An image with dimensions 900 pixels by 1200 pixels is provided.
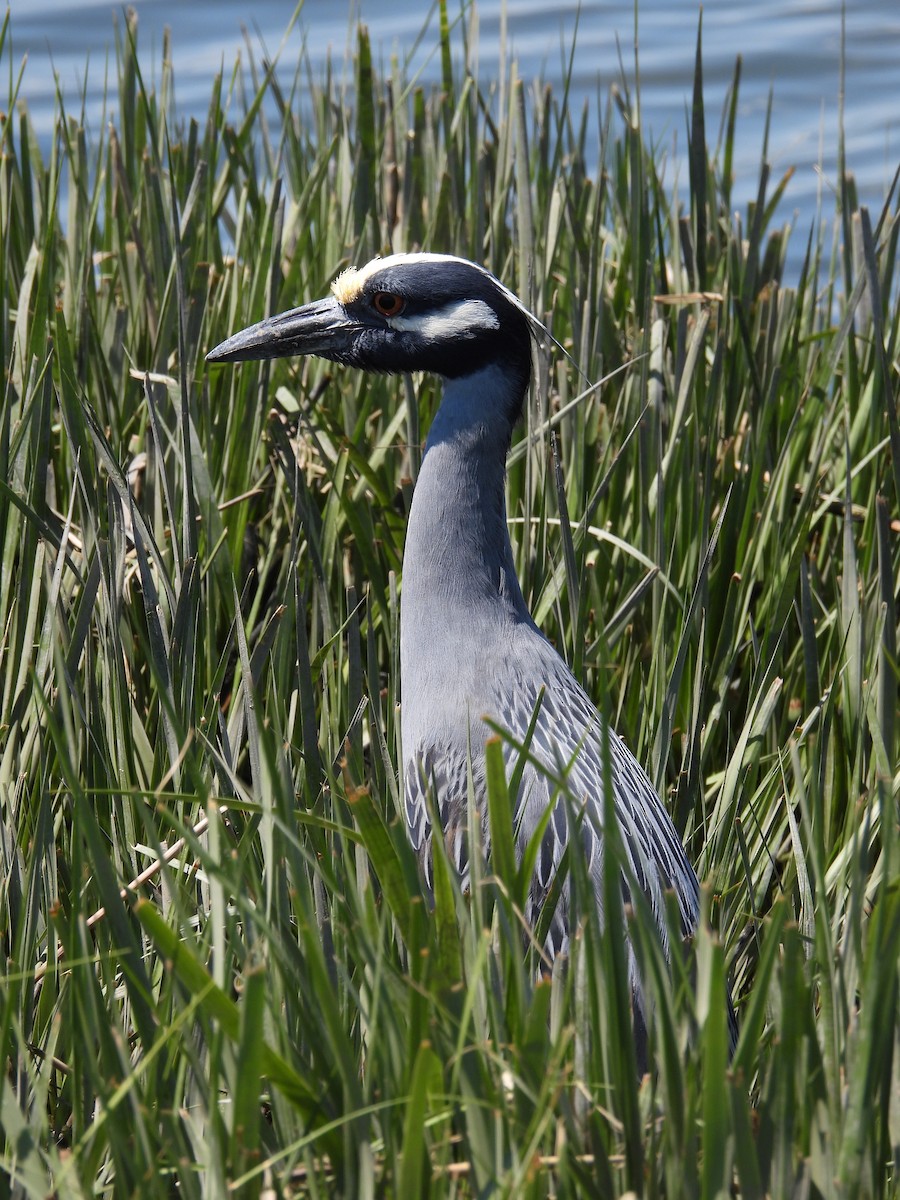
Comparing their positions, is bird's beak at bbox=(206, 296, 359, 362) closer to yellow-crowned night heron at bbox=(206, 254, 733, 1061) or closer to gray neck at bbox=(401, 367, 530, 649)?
yellow-crowned night heron at bbox=(206, 254, 733, 1061)

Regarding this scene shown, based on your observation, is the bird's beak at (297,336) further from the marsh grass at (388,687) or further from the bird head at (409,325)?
the marsh grass at (388,687)

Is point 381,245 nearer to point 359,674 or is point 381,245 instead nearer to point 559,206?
point 559,206

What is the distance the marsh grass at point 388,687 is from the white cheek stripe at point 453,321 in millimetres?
253

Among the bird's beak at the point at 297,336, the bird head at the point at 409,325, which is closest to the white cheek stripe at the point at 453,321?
the bird head at the point at 409,325

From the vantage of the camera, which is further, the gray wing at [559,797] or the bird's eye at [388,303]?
the bird's eye at [388,303]

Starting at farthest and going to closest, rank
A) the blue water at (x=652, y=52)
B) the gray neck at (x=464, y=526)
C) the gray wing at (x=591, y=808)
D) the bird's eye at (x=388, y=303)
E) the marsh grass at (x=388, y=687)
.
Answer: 1. the blue water at (x=652, y=52)
2. the bird's eye at (x=388, y=303)
3. the gray neck at (x=464, y=526)
4. the gray wing at (x=591, y=808)
5. the marsh grass at (x=388, y=687)

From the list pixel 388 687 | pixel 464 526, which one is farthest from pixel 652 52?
pixel 464 526

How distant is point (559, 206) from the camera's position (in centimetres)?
301

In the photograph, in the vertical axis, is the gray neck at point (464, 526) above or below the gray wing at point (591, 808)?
above

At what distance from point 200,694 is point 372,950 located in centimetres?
103

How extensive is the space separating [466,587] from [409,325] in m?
0.45

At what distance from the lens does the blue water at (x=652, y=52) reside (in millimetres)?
6875

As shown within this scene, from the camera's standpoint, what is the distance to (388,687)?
256 cm

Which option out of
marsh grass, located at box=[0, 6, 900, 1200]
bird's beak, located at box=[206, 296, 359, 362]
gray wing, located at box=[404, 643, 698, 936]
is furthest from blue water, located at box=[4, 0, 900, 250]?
Answer: gray wing, located at box=[404, 643, 698, 936]
